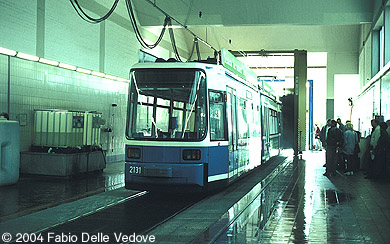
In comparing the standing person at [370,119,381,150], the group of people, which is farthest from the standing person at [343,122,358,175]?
the standing person at [370,119,381,150]

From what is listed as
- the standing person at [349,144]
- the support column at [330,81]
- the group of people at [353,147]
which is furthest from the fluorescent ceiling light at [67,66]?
the support column at [330,81]

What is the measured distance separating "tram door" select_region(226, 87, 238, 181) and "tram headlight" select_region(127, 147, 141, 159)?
2.27 m

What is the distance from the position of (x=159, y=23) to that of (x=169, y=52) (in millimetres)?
3941

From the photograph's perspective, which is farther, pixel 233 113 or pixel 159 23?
pixel 159 23

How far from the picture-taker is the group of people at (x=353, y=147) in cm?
1518

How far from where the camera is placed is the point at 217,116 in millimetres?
11320

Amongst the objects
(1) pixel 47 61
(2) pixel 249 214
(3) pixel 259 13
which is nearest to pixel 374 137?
(2) pixel 249 214

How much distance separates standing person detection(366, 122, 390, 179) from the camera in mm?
15031

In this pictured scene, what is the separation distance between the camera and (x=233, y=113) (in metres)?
12.5

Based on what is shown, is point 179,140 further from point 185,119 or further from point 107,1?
point 107,1

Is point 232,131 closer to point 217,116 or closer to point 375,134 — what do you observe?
point 217,116

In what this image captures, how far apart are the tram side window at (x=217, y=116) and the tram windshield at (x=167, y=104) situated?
291 millimetres

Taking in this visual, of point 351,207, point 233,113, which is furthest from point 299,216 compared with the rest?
point 233,113

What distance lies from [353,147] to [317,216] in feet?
29.2
